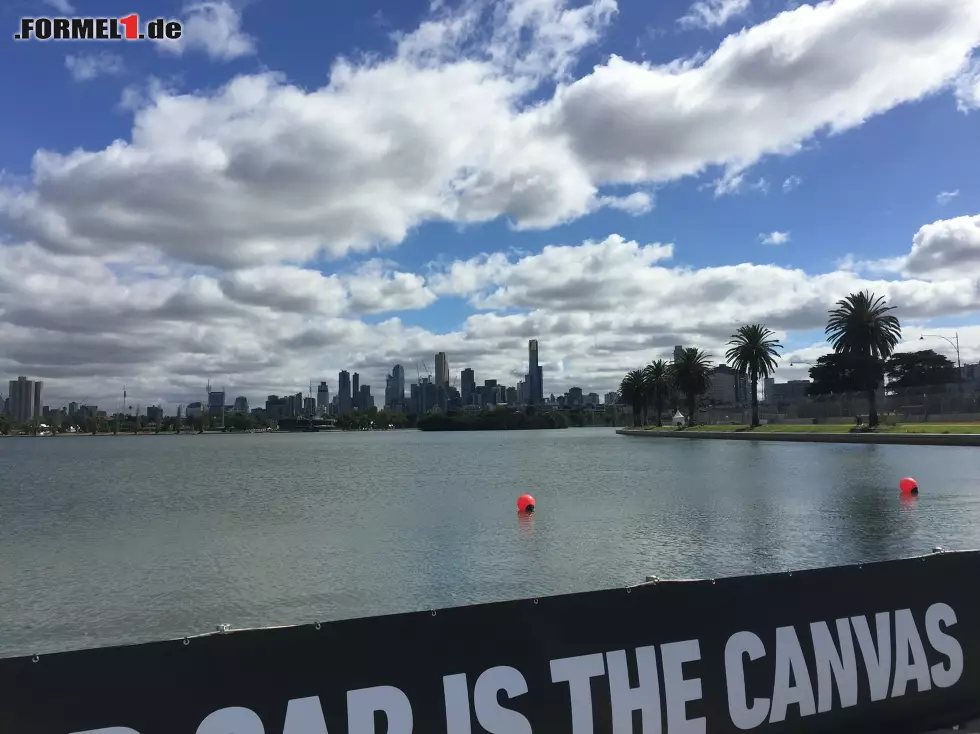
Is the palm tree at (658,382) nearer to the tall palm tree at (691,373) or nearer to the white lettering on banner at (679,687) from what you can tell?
the tall palm tree at (691,373)

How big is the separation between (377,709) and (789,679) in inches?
108

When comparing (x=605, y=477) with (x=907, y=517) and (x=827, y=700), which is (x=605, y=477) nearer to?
(x=907, y=517)

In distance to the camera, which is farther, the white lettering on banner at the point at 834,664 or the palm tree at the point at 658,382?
the palm tree at the point at 658,382

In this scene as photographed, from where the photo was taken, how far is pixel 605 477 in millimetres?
44875

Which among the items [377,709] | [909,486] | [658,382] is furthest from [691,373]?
[377,709]

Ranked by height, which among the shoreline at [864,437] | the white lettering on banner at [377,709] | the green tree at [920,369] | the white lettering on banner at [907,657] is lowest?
the shoreline at [864,437]

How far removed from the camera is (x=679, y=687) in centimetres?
474

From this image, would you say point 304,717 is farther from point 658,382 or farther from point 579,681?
point 658,382

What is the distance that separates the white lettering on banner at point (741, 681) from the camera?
16.0 ft

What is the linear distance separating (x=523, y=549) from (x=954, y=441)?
52607 mm

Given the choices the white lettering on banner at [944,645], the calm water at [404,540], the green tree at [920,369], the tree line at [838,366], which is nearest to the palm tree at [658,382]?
the tree line at [838,366]

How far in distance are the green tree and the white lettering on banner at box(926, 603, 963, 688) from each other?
526 ft

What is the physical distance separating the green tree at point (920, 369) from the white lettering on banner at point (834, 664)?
528ft

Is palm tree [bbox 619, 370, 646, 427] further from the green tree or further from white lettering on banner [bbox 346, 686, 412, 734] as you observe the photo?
white lettering on banner [bbox 346, 686, 412, 734]
